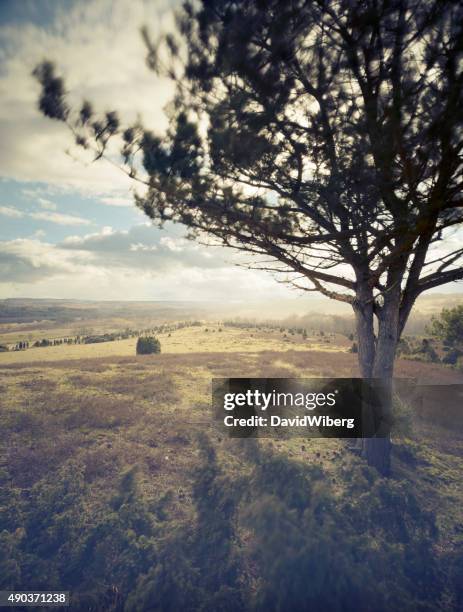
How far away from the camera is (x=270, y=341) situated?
76.6 feet

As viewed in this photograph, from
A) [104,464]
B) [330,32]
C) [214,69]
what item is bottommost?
[104,464]

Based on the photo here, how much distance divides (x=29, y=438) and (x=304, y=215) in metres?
7.13

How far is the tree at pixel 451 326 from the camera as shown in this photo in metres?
15.7

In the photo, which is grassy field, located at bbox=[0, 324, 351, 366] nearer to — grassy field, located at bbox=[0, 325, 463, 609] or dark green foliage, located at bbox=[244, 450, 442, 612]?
grassy field, located at bbox=[0, 325, 463, 609]

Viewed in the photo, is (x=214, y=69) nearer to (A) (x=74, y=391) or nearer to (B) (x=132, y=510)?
(B) (x=132, y=510)

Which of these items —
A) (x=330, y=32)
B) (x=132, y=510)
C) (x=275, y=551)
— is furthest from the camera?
(x=132, y=510)

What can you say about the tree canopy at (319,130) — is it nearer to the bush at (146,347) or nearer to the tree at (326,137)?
the tree at (326,137)

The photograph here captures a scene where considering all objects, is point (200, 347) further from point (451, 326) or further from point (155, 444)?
point (155, 444)

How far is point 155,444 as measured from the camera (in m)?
6.93

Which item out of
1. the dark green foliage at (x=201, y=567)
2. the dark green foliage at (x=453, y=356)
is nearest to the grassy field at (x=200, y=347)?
Result: the dark green foliage at (x=453, y=356)

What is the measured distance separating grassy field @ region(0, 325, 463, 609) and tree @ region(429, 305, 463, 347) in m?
4.16

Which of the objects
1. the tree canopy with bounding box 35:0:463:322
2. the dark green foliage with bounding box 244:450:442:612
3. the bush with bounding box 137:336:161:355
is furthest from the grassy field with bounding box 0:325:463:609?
the bush with bounding box 137:336:161:355

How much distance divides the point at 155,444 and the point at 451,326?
1552cm

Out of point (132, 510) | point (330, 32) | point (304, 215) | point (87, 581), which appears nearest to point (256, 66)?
point (330, 32)
